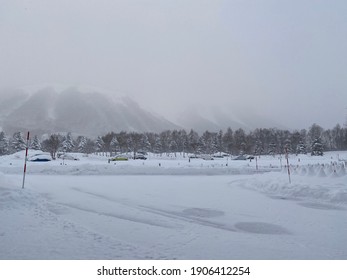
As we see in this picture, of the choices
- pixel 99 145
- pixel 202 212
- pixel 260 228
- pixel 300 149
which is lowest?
pixel 260 228

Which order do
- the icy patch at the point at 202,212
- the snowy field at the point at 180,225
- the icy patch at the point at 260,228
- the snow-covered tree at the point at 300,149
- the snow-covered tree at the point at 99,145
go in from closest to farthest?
the snowy field at the point at 180,225, the icy patch at the point at 260,228, the icy patch at the point at 202,212, the snow-covered tree at the point at 300,149, the snow-covered tree at the point at 99,145

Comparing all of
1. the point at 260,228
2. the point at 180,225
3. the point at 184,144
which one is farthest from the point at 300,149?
the point at 180,225

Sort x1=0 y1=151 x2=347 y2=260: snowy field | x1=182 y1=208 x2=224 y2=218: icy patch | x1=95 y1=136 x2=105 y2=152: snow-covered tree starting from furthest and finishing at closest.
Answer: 1. x1=95 y1=136 x2=105 y2=152: snow-covered tree
2. x1=182 y1=208 x2=224 y2=218: icy patch
3. x1=0 y1=151 x2=347 y2=260: snowy field

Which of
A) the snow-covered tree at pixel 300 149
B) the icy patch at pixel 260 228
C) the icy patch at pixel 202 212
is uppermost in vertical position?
the snow-covered tree at pixel 300 149

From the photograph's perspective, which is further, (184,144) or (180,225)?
(184,144)

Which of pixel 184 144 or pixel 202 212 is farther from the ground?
pixel 184 144

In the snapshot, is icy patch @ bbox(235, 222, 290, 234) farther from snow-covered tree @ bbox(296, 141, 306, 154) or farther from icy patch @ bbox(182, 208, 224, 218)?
snow-covered tree @ bbox(296, 141, 306, 154)

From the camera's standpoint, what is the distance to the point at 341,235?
22.8 ft

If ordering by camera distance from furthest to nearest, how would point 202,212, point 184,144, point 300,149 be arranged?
point 184,144 → point 300,149 → point 202,212

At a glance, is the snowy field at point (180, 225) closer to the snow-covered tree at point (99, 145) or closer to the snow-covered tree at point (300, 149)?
the snow-covered tree at point (300, 149)

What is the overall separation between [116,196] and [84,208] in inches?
121

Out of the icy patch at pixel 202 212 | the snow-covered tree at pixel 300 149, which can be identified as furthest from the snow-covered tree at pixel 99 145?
the icy patch at pixel 202 212

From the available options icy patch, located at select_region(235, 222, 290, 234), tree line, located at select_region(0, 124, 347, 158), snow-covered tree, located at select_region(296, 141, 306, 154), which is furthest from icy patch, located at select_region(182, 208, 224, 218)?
snow-covered tree, located at select_region(296, 141, 306, 154)

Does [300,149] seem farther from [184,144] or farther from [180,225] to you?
[180,225]
